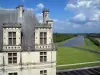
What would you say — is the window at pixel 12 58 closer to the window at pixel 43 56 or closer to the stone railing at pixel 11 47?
the stone railing at pixel 11 47

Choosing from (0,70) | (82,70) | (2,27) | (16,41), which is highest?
(2,27)

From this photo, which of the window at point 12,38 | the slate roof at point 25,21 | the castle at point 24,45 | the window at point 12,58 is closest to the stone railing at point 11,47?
the castle at point 24,45

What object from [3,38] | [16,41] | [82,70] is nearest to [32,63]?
[16,41]

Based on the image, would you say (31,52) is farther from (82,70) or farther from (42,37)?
(82,70)

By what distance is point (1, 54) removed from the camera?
22.2 m

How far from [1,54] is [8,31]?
3062 millimetres

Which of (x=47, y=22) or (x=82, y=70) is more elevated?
(x=47, y=22)

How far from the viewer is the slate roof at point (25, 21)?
2412 cm

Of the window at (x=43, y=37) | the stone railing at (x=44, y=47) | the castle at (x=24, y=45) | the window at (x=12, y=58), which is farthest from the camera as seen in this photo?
the window at (x=43, y=37)

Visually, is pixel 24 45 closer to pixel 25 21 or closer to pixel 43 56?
pixel 43 56

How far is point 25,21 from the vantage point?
25328 mm

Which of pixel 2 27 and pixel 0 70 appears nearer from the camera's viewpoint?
pixel 0 70

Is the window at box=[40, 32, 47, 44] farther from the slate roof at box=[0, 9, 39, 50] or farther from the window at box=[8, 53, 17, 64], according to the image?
the window at box=[8, 53, 17, 64]

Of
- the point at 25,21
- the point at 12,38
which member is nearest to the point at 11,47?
the point at 12,38
